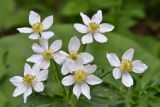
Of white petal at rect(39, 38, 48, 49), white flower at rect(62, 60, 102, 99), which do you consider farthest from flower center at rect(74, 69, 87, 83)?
white petal at rect(39, 38, 48, 49)

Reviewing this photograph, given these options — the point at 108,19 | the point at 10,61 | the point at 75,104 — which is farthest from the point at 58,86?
the point at 108,19

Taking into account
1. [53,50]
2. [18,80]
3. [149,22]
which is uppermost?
[53,50]

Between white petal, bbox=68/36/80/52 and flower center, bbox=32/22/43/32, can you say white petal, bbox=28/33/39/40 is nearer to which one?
flower center, bbox=32/22/43/32

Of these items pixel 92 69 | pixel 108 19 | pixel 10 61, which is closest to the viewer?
pixel 92 69

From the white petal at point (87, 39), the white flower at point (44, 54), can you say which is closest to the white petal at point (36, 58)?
the white flower at point (44, 54)

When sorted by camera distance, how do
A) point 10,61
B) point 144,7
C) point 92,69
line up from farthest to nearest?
point 144,7 < point 10,61 < point 92,69

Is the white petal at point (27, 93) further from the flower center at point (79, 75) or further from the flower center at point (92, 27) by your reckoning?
the flower center at point (92, 27)

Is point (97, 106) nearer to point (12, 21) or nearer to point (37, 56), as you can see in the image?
point (37, 56)

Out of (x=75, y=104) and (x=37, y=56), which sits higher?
(x=37, y=56)
